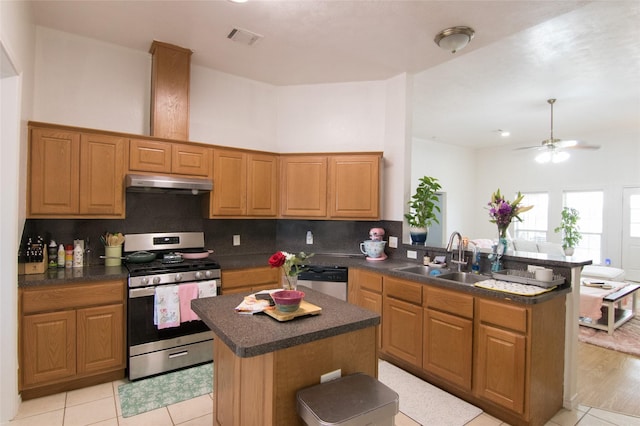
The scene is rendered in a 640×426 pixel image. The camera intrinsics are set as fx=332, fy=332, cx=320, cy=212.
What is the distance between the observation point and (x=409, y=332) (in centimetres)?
296

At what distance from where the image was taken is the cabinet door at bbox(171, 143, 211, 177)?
329 cm

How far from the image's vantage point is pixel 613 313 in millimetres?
3980

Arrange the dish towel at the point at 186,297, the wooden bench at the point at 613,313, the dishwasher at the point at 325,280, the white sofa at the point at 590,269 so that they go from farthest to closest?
the white sofa at the point at 590,269
the wooden bench at the point at 613,313
the dishwasher at the point at 325,280
the dish towel at the point at 186,297

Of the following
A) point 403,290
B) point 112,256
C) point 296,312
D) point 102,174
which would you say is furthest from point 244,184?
point 296,312

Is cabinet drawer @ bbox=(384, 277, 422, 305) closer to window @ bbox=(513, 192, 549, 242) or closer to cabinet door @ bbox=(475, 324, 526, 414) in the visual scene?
cabinet door @ bbox=(475, 324, 526, 414)

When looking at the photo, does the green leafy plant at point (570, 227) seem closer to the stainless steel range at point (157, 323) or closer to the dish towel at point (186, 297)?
the stainless steel range at point (157, 323)

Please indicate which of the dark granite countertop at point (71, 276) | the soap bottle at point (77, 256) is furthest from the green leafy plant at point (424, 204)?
the soap bottle at point (77, 256)

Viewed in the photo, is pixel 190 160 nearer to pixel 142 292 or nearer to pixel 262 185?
pixel 262 185

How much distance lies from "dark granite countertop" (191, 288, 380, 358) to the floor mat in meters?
1.20

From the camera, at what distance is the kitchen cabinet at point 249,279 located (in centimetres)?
328

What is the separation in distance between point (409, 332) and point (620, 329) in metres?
3.21

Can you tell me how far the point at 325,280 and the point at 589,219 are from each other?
22.8 feet

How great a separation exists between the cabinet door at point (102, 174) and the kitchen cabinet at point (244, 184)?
850 mm

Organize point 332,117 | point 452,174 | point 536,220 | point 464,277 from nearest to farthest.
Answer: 1. point 464,277
2. point 332,117
3. point 536,220
4. point 452,174
